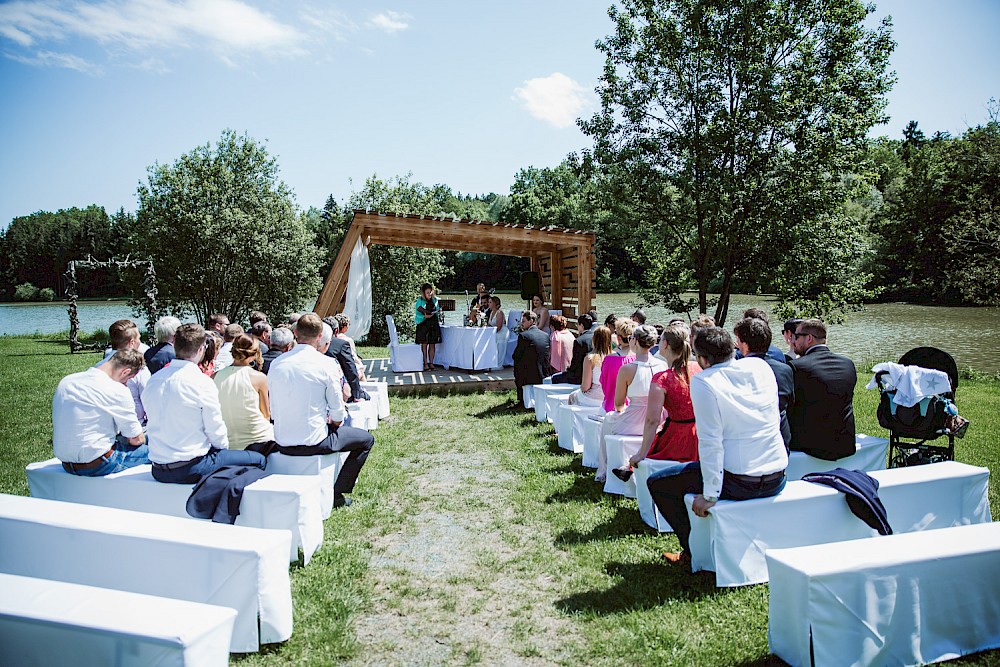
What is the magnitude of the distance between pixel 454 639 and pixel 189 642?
1262 millimetres

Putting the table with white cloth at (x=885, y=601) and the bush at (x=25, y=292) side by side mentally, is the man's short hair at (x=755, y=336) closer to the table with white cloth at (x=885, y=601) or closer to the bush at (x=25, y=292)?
the table with white cloth at (x=885, y=601)

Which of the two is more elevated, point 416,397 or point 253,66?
point 253,66

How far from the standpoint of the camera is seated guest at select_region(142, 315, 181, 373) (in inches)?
188

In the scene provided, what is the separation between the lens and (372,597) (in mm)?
3182

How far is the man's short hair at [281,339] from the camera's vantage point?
474cm

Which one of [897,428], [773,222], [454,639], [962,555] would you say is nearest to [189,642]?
[454,639]

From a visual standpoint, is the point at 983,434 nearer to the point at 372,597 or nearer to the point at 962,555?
the point at 962,555

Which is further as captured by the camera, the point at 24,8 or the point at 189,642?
the point at 24,8

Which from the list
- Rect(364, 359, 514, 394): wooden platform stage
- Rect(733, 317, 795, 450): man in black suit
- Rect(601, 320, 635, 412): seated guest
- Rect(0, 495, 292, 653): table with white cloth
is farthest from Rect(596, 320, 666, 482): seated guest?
Rect(364, 359, 514, 394): wooden platform stage

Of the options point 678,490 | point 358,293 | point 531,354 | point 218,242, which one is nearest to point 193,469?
point 678,490

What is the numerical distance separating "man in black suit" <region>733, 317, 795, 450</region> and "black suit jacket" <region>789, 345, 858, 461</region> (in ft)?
0.24

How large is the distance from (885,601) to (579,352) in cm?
462

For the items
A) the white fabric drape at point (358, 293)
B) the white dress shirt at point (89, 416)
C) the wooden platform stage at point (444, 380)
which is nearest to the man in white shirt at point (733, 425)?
the white dress shirt at point (89, 416)

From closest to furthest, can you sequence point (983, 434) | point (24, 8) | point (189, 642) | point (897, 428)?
1. point (189, 642)
2. point (897, 428)
3. point (983, 434)
4. point (24, 8)
